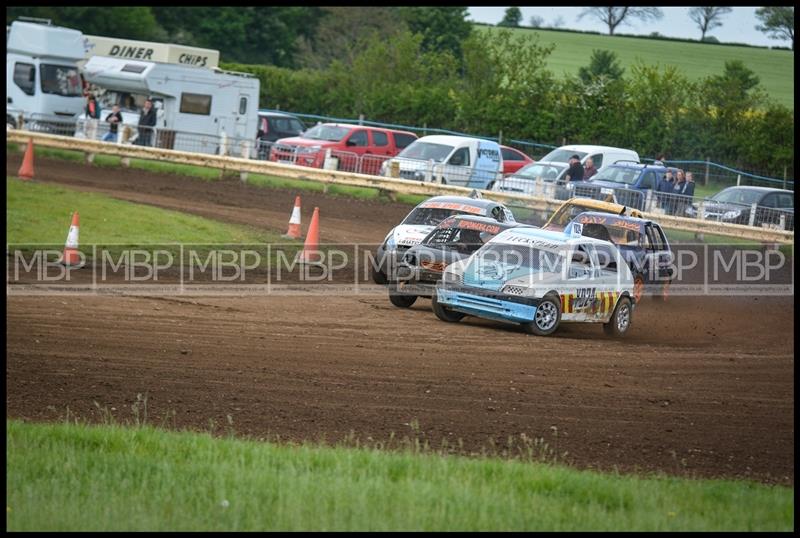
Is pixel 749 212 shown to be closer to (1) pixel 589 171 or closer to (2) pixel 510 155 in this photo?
(1) pixel 589 171

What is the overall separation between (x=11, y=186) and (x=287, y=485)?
846 inches

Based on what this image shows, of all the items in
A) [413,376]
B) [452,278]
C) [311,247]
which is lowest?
[413,376]

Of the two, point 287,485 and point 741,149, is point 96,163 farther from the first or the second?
point 287,485

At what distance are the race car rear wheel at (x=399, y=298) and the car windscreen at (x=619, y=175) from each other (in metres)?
13.3

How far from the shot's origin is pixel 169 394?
11.2 meters

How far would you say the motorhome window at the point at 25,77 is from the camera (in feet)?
129

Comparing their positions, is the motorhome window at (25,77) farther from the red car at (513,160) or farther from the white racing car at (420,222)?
the white racing car at (420,222)

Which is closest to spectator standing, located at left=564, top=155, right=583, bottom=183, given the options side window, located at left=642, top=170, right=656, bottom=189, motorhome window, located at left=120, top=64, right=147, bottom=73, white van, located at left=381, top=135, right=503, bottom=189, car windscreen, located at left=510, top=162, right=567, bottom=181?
car windscreen, located at left=510, top=162, right=567, bottom=181

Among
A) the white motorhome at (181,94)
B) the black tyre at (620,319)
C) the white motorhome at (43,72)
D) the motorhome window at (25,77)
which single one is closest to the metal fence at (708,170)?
the white motorhome at (181,94)

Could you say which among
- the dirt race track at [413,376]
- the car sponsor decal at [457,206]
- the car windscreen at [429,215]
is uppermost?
the car sponsor decal at [457,206]

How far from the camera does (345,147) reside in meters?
37.1

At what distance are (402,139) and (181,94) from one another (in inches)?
298

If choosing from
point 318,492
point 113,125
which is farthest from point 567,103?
point 318,492

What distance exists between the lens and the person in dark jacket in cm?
3609
